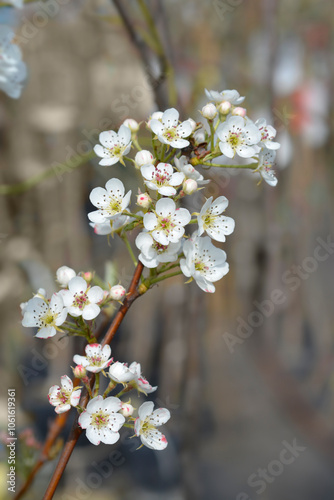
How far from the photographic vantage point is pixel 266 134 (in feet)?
1.17

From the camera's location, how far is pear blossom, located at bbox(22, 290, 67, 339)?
0.30m

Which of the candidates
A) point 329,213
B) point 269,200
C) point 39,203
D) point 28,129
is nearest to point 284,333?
point 329,213

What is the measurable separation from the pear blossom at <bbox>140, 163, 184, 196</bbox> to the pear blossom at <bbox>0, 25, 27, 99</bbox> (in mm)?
287

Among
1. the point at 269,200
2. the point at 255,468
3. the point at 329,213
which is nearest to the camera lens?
the point at 269,200

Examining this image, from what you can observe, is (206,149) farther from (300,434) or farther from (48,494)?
(300,434)

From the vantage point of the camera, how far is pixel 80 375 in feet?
0.97

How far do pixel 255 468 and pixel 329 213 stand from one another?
41.2 inches

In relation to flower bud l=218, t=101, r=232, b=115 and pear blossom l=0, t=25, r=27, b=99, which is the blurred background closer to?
pear blossom l=0, t=25, r=27, b=99

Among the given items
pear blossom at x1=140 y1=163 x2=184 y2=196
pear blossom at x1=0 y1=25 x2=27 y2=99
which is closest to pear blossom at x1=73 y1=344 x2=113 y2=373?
pear blossom at x1=140 y1=163 x2=184 y2=196

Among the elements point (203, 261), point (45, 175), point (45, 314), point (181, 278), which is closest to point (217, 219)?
point (203, 261)

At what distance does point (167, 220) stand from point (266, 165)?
4.7 inches

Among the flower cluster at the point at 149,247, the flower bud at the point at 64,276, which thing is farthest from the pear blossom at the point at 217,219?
the flower bud at the point at 64,276

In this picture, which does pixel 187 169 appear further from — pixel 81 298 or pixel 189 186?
pixel 81 298

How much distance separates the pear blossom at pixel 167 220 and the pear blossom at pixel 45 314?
0.26 feet
